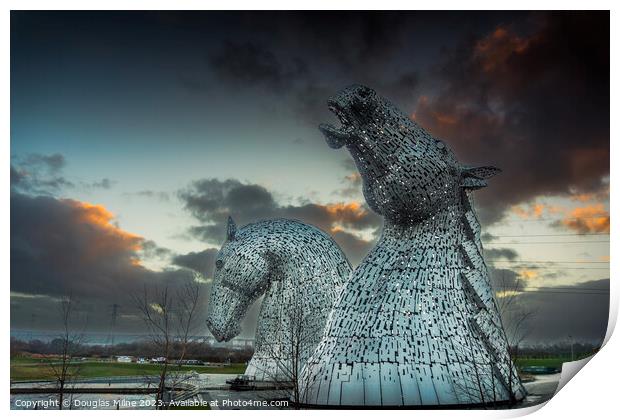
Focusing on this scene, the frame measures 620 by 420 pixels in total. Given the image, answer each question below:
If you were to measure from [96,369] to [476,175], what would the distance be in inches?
372

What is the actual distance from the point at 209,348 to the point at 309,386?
25.1 ft

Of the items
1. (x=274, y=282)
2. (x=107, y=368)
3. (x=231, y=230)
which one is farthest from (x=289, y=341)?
(x=107, y=368)

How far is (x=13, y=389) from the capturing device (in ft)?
39.5

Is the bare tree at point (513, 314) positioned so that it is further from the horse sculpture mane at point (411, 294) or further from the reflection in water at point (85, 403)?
the reflection in water at point (85, 403)

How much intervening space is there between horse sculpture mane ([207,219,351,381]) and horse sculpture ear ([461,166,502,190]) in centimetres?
353

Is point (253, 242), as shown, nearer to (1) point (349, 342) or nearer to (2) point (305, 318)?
(2) point (305, 318)

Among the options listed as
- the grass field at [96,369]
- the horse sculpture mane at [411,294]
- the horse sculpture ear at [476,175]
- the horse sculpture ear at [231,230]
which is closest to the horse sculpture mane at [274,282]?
the horse sculpture ear at [231,230]

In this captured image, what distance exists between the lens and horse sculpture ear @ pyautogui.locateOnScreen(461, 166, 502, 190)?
10.9 metres

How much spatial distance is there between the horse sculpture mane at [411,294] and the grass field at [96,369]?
119 inches

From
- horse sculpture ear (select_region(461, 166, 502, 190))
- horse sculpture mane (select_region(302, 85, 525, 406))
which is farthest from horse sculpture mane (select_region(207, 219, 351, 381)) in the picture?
horse sculpture ear (select_region(461, 166, 502, 190))

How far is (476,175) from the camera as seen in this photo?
1103cm

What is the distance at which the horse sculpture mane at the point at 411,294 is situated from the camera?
9.78 meters

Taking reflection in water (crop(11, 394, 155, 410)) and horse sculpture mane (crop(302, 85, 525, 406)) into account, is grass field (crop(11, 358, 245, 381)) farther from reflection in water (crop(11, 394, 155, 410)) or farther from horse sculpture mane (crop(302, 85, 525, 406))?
horse sculpture mane (crop(302, 85, 525, 406))

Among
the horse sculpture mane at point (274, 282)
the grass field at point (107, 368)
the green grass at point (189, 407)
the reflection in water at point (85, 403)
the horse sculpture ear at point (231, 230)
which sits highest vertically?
the horse sculpture ear at point (231, 230)
